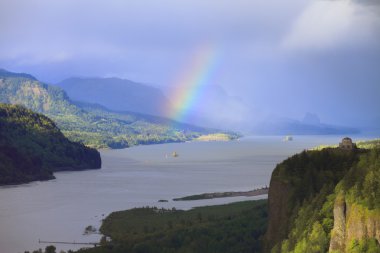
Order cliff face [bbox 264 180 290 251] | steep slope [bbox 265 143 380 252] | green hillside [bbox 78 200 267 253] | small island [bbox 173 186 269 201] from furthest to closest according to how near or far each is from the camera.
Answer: small island [bbox 173 186 269 201], green hillside [bbox 78 200 267 253], cliff face [bbox 264 180 290 251], steep slope [bbox 265 143 380 252]

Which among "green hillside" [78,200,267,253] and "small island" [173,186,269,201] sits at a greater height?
"small island" [173,186,269,201]

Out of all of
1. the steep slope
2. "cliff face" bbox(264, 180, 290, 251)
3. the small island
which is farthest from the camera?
the small island

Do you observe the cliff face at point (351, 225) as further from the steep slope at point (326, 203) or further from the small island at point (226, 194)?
the small island at point (226, 194)

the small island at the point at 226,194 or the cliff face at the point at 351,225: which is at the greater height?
the cliff face at the point at 351,225

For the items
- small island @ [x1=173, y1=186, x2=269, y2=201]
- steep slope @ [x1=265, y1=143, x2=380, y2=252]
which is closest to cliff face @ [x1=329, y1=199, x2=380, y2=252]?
steep slope @ [x1=265, y1=143, x2=380, y2=252]

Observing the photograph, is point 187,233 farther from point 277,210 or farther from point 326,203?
point 326,203

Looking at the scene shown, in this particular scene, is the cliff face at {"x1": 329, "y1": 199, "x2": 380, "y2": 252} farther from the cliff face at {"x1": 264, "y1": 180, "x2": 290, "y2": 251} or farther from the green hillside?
the green hillside

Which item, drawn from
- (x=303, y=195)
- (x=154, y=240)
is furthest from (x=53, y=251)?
(x=303, y=195)

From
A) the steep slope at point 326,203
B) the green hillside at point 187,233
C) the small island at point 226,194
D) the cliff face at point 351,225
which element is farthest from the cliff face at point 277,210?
the small island at point 226,194
